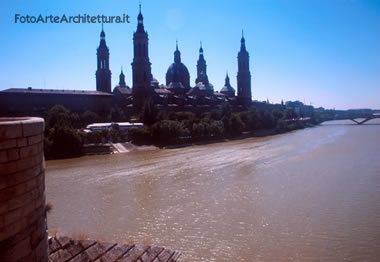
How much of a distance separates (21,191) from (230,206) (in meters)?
9.18

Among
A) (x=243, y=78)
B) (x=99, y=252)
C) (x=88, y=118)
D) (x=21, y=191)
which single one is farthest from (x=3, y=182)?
(x=243, y=78)

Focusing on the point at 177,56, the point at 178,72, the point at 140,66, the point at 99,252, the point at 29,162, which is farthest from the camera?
the point at 177,56

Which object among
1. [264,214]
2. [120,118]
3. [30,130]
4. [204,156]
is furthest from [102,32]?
[30,130]

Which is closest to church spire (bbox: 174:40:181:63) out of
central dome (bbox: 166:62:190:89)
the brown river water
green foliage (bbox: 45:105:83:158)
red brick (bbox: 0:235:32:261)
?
central dome (bbox: 166:62:190:89)

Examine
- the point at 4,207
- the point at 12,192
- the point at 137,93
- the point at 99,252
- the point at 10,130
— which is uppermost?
the point at 137,93

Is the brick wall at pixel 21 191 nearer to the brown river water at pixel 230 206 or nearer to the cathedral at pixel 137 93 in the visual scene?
the brown river water at pixel 230 206

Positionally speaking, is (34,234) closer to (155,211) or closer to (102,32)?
(155,211)

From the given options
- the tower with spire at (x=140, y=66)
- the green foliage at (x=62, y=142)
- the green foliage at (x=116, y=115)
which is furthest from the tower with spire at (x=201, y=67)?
the green foliage at (x=62, y=142)

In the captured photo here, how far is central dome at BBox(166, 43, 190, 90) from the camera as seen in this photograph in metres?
57.5

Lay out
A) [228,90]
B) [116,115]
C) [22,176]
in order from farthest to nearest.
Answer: [228,90] → [116,115] → [22,176]

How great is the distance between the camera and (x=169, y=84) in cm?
5475

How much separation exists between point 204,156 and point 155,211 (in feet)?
42.9

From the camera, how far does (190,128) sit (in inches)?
1323

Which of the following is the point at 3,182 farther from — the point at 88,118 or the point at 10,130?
the point at 88,118
